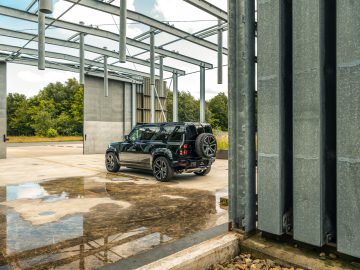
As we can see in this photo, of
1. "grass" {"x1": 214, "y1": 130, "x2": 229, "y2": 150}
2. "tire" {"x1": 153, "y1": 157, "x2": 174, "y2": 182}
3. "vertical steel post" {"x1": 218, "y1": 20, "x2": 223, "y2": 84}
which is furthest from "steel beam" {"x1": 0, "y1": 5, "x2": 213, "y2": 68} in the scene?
"tire" {"x1": 153, "y1": 157, "x2": 174, "y2": 182}

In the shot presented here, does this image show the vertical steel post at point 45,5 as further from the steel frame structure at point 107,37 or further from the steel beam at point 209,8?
the steel beam at point 209,8

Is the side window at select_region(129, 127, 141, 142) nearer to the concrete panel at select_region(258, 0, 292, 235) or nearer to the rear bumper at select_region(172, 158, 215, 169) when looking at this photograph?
the rear bumper at select_region(172, 158, 215, 169)

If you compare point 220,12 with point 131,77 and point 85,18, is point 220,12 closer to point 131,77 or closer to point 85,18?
point 85,18

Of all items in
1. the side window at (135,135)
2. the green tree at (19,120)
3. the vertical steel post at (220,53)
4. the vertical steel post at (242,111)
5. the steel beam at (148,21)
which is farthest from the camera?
the green tree at (19,120)

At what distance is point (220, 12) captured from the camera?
12.3 metres

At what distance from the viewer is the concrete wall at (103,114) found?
2105 cm

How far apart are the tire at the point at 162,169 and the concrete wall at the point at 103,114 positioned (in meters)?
12.8

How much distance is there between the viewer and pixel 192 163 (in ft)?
29.6

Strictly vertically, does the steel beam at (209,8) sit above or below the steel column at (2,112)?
above

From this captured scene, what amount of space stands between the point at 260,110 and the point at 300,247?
1.67 metres

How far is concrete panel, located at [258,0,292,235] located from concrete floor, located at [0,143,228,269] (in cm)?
148

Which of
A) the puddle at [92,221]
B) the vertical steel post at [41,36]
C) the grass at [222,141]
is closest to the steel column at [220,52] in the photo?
the grass at [222,141]

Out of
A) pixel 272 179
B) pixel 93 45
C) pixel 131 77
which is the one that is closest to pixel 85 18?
pixel 93 45

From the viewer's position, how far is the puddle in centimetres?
355
